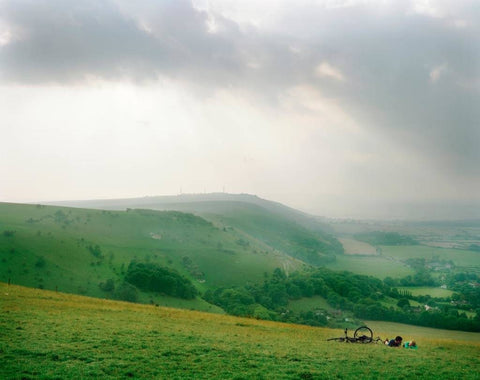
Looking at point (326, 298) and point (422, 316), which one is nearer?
point (422, 316)

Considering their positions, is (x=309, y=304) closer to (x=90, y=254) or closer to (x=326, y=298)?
(x=326, y=298)

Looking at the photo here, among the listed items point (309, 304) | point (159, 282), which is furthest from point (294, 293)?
point (159, 282)

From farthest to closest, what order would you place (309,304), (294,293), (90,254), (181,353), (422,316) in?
(294,293) < (309,304) < (90,254) < (422,316) < (181,353)

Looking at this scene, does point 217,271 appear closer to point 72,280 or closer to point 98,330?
point 72,280

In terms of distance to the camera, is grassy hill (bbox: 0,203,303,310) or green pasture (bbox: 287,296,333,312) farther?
green pasture (bbox: 287,296,333,312)

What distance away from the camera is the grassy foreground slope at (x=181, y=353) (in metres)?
17.4

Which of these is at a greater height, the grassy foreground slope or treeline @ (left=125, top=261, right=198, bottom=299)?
the grassy foreground slope

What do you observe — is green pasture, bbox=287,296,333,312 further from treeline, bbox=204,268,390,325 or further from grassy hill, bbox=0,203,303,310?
grassy hill, bbox=0,203,303,310

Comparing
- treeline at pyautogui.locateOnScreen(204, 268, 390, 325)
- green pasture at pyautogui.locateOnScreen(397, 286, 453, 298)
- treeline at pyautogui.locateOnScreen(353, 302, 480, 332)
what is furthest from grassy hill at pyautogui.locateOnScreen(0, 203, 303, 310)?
green pasture at pyautogui.locateOnScreen(397, 286, 453, 298)

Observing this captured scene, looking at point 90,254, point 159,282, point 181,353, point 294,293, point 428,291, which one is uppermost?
point 181,353

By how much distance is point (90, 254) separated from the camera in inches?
4921

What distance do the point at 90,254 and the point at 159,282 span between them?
2942 cm

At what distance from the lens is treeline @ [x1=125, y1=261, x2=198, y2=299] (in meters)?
113

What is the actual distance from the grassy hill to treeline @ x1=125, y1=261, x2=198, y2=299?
190 inches
